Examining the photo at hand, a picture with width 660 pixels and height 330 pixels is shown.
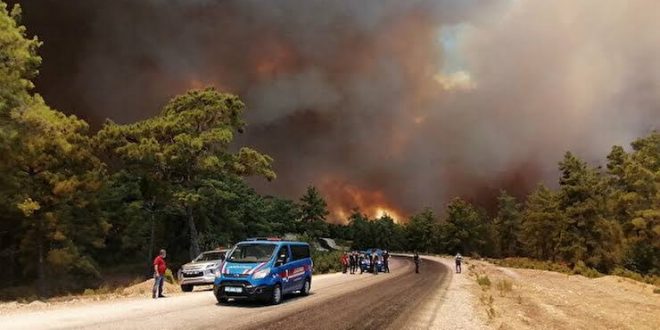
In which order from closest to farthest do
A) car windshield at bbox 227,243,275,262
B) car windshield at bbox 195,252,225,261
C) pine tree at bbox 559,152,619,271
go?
car windshield at bbox 227,243,275,262 → car windshield at bbox 195,252,225,261 → pine tree at bbox 559,152,619,271

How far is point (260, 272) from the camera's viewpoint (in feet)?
55.5

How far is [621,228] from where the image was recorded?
212 feet

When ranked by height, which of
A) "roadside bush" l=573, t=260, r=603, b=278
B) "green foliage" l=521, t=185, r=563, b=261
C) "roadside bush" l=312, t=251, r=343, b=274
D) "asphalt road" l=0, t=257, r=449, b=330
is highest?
"green foliage" l=521, t=185, r=563, b=261

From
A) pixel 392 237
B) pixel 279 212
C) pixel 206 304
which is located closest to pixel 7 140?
pixel 206 304

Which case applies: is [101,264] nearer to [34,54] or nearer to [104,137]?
[104,137]

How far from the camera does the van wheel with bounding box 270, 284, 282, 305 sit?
680 inches

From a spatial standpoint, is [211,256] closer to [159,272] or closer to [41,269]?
[159,272]

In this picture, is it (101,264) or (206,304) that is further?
(101,264)

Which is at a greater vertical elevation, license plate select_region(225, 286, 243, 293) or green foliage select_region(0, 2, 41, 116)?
green foliage select_region(0, 2, 41, 116)

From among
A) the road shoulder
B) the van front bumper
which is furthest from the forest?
the road shoulder

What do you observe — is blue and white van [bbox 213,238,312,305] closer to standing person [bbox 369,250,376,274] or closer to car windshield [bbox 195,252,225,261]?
car windshield [bbox 195,252,225,261]

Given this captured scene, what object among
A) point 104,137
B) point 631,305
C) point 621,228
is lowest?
point 631,305

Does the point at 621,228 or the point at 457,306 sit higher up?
Result: the point at 621,228

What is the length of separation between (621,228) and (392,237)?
117773mm
